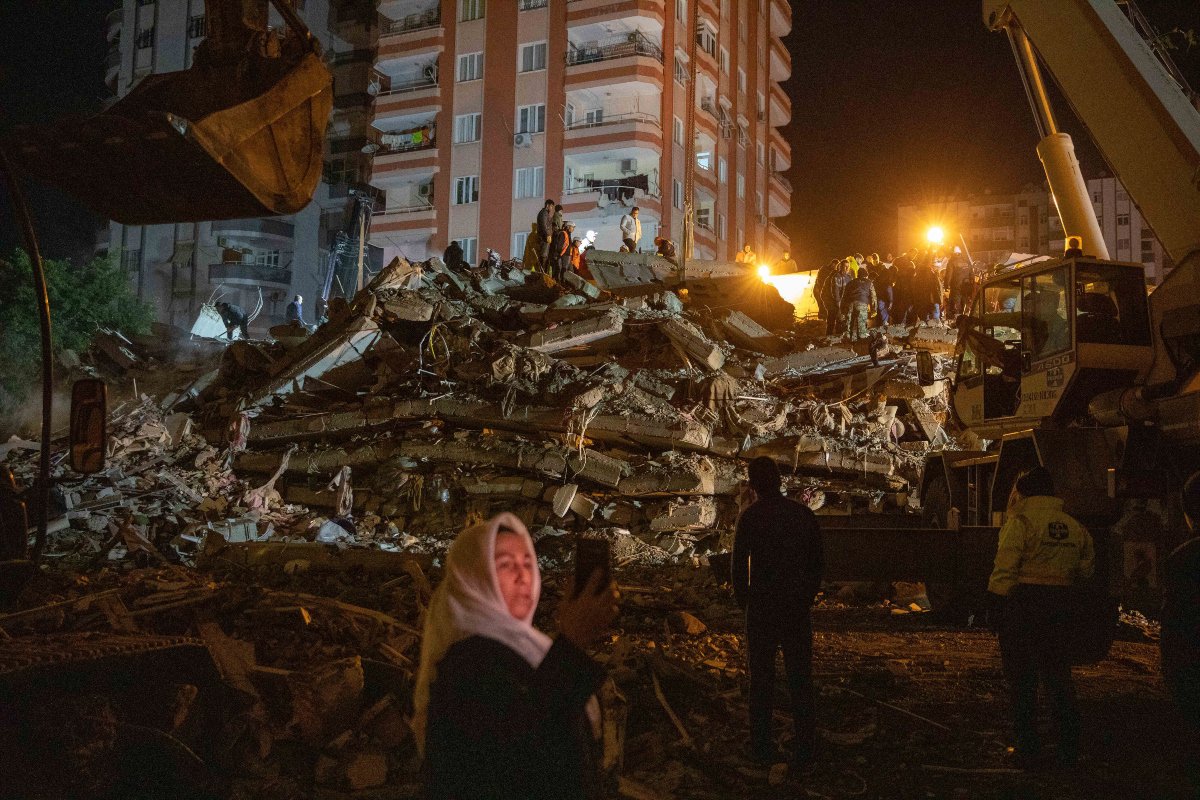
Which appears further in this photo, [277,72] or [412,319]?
[412,319]

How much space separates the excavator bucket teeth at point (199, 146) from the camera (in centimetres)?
364

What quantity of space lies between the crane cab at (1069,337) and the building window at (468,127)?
33745 millimetres

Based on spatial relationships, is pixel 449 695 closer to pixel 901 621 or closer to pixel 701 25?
pixel 901 621

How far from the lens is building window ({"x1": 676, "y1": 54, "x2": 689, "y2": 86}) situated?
124ft

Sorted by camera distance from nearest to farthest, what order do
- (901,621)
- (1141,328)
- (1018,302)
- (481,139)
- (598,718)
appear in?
(598,718) < (1141,328) < (1018,302) < (901,621) < (481,139)

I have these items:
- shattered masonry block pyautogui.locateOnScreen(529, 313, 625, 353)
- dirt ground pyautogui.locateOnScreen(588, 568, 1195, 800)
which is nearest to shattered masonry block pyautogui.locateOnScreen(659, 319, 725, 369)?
shattered masonry block pyautogui.locateOnScreen(529, 313, 625, 353)

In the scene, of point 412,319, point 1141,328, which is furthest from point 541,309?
point 1141,328

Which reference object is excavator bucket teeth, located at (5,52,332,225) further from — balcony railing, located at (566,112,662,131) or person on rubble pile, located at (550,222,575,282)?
balcony railing, located at (566,112,662,131)

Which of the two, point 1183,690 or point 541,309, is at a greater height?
point 541,309

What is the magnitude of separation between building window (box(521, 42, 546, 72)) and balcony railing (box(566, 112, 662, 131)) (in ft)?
10.4

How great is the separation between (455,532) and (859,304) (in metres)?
9.33

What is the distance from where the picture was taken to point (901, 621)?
30.8 ft

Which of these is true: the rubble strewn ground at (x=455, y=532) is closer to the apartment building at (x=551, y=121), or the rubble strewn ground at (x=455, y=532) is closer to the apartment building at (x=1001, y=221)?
the apartment building at (x=551, y=121)

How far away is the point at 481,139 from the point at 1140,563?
36.2 m
